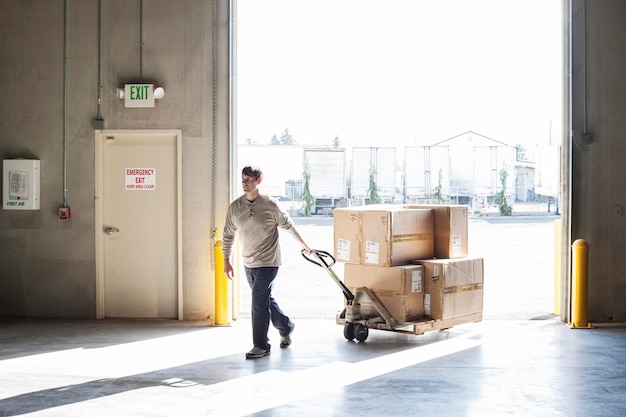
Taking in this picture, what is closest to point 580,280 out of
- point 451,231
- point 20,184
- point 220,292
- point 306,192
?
point 451,231

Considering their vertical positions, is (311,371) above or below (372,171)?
below

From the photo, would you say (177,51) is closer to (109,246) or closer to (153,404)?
(109,246)

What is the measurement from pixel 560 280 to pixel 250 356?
4.10 m

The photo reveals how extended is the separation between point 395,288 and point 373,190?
1287 centimetres

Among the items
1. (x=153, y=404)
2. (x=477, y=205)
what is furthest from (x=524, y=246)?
(x=153, y=404)

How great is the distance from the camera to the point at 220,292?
8.30 meters

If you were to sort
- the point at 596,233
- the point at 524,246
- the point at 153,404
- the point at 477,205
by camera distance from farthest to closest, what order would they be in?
the point at 477,205 → the point at 524,246 → the point at 596,233 → the point at 153,404

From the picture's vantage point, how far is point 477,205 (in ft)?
80.4

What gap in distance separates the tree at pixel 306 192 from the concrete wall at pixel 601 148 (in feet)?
40.1

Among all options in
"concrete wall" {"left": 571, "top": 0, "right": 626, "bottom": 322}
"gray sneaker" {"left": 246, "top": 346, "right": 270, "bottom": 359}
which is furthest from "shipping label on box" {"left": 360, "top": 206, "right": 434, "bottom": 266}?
"concrete wall" {"left": 571, "top": 0, "right": 626, "bottom": 322}

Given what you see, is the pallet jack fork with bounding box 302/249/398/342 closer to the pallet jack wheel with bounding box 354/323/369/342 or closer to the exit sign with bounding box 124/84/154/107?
the pallet jack wheel with bounding box 354/323/369/342

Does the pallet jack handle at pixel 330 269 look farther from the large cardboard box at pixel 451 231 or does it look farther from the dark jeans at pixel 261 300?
the large cardboard box at pixel 451 231

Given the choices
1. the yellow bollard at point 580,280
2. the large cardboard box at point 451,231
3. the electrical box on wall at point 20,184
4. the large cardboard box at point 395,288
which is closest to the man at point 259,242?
the large cardboard box at point 395,288

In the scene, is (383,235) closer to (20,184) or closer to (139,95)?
(139,95)
